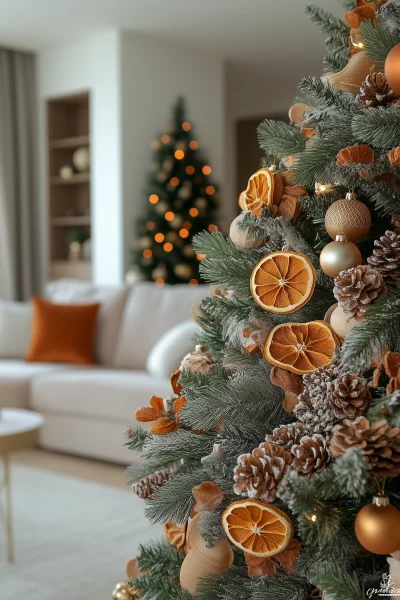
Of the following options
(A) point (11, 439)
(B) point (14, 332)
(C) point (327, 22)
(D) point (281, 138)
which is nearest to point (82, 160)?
(B) point (14, 332)

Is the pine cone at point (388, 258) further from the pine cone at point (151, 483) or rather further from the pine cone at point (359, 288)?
the pine cone at point (151, 483)

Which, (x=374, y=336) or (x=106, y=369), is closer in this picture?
(x=374, y=336)

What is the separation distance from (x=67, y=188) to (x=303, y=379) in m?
6.53

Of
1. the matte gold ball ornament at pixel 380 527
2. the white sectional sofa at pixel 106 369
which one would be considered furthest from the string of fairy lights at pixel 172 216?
the matte gold ball ornament at pixel 380 527

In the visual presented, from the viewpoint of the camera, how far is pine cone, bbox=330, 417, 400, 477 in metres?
0.83

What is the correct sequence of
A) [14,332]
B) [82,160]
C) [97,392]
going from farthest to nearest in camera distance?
[82,160], [14,332], [97,392]

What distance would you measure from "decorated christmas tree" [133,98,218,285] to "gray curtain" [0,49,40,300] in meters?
1.29

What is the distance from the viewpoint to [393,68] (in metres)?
0.97

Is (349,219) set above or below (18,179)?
below

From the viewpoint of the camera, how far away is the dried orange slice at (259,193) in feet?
3.65

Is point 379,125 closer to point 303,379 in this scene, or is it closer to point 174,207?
point 303,379

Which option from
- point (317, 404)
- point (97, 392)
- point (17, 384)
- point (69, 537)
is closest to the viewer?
point (317, 404)

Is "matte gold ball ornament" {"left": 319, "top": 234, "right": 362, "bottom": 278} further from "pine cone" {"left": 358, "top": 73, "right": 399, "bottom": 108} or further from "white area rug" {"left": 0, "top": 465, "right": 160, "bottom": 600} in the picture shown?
"white area rug" {"left": 0, "top": 465, "right": 160, "bottom": 600}

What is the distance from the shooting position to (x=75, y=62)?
21.4 feet
